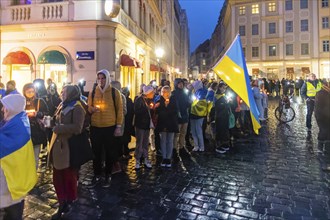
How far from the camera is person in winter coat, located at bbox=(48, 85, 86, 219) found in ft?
14.6

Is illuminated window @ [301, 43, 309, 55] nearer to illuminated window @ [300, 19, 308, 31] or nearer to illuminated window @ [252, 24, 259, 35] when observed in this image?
illuminated window @ [300, 19, 308, 31]

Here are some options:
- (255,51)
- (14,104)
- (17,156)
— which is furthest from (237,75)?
(255,51)

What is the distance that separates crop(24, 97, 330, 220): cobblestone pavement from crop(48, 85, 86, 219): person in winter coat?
0.30 meters

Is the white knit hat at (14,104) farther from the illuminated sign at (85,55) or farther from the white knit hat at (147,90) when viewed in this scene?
the illuminated sign at (85,55)

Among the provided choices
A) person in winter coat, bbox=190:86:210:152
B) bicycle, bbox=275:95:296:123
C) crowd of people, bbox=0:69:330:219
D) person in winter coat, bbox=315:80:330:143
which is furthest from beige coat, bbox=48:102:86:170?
bicycle, bbox=275:95:296:123

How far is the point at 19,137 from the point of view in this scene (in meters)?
3.33

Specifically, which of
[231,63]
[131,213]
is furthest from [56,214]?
[231,63]

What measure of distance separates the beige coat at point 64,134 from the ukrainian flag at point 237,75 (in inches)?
145

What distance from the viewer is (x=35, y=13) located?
15.4 meters

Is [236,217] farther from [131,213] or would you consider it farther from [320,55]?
[320,55]

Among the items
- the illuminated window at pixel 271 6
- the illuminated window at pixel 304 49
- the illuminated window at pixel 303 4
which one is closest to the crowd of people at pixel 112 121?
the illuminated window at pixel 304 49

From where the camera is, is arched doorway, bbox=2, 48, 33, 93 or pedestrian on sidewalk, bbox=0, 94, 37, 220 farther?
arched doorway, bbox=2, 48, 33, 93

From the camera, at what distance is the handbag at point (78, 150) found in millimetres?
4523

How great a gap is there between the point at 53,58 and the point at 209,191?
1170 centimetres
